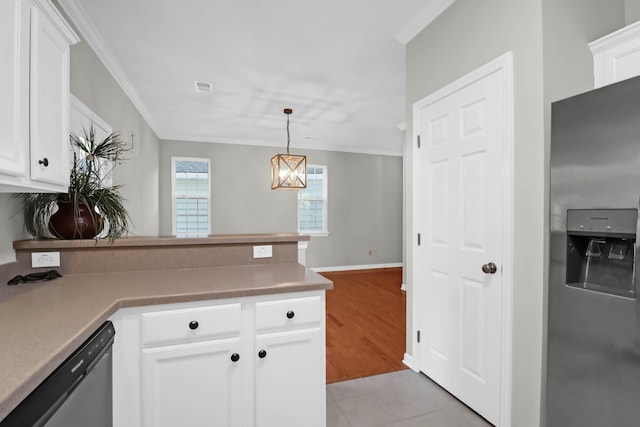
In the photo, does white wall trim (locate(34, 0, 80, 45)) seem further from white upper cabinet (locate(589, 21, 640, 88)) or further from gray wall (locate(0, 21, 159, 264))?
white upper cabinet (locate(589, 21, 640, 88))

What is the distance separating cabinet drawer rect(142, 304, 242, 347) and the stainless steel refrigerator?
4.88 ft

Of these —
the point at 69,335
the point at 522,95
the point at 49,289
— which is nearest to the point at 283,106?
the point at 522,95

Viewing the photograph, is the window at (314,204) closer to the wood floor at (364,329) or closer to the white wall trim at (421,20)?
the wood floor at (364,329)

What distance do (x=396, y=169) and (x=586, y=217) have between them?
5.96 metres

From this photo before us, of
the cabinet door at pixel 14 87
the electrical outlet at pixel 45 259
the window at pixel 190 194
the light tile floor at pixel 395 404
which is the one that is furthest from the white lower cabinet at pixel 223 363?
the window at pixel 190 194

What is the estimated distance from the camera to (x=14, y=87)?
46.3 inches

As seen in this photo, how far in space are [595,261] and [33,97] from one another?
251 cm

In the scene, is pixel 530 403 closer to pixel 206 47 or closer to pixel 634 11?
pixel 634 11

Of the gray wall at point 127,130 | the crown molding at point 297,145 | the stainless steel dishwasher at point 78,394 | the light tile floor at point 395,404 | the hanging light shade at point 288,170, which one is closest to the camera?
the stainless steel dishwasher at point 78,394

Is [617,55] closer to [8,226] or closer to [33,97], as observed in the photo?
[33,97]

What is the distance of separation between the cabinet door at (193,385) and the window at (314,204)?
5.13 m

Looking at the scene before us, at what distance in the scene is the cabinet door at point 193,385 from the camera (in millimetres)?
1288

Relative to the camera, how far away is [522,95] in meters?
1.64

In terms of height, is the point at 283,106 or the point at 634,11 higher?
the point at 283,106
